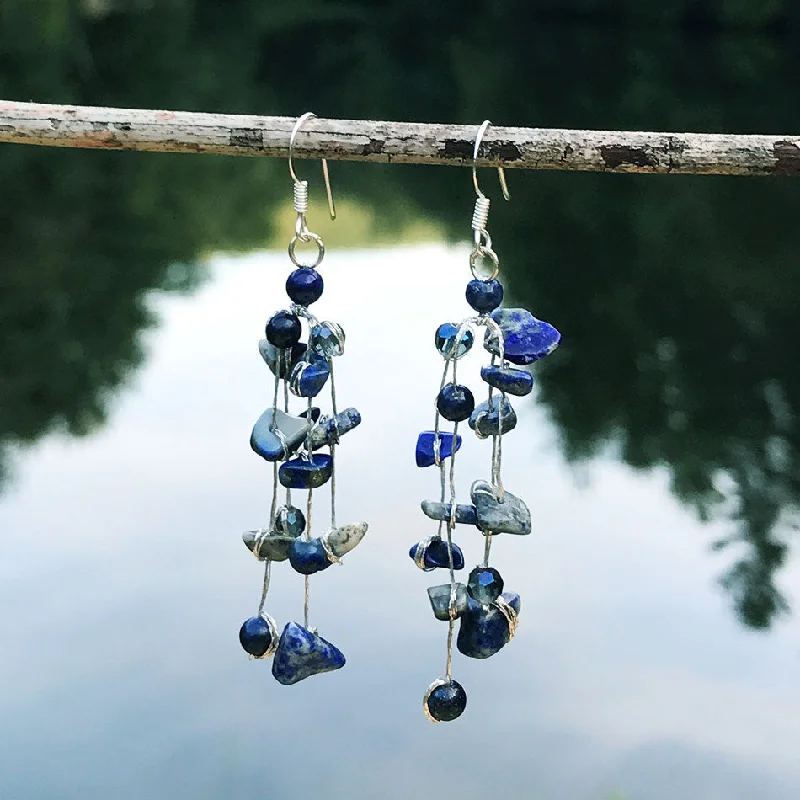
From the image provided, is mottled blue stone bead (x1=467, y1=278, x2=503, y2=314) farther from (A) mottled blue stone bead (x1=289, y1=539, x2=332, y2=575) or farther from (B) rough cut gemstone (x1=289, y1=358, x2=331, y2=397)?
(A) mottled blue stone bead (x1=289, y1=539, x2=332, y2=575)

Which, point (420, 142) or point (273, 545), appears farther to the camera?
point (273, 545)

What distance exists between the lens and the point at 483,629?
0.98 m

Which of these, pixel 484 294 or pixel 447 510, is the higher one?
pixel 484 294

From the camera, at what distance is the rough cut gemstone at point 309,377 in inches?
37.5

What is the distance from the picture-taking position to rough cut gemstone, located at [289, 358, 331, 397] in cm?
95

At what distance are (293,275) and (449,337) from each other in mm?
143

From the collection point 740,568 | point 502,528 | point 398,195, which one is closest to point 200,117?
point 502,528

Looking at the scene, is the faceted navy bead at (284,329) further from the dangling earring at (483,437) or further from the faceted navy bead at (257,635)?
the faceted navy bead at (257,635)

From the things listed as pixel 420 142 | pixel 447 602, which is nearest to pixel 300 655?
pixel 447 602

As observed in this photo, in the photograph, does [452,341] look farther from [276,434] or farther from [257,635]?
[257,635]

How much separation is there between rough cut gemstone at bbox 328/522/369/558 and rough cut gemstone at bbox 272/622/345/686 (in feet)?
0.31

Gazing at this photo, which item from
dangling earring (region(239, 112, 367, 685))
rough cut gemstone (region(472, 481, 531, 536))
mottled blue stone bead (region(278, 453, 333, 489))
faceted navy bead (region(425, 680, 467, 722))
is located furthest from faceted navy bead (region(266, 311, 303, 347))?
faceted navy bead (region(425, 680, 467, 722))

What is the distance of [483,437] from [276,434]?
0.18 metres

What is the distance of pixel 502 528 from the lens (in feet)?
3.15
